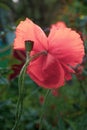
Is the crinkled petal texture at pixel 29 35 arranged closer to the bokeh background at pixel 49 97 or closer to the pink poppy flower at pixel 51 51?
the pink poppy flower at pixel 51 51

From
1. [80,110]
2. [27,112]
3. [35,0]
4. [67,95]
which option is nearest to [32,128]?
[27,112]

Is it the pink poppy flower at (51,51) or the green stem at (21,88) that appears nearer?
the green stem at (21,88)

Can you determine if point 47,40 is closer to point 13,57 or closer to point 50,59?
point 50,59

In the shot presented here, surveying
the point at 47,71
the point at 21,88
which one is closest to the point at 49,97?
the point at 47,71

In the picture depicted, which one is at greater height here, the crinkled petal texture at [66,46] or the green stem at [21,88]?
the crinkled petal texture at [66,46]

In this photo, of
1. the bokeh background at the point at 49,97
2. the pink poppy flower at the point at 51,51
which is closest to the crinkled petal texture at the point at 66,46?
the pink poppy flower at the point at 51,51

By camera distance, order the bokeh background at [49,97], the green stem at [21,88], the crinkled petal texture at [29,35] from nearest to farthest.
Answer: the green stem at [21,88] < the crinkled petal texture at [29,35] < the bokeh background at [49,97]

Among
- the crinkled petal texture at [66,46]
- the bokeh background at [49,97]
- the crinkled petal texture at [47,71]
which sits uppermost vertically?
the crinkled petal texture at [66,46]

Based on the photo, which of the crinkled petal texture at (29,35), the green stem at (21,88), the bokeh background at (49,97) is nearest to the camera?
the green stem at (21,88)

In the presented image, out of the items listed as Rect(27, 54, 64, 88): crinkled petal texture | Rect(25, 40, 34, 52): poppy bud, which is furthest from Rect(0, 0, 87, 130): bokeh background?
Rect(25, 40, 34, 52): poppy bud
